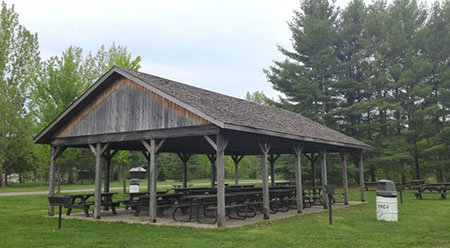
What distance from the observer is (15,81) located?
29766mm

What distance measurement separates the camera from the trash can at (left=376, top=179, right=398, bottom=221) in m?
10.2

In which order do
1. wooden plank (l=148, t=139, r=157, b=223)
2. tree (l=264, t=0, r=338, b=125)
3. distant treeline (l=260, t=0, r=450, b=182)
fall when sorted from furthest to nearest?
tree (l=264, t=0, r=338, b=125), distant treeline (l=260, t=0, r=450, b=182), wooden plank (l=148, t=139, r=157, b=223)

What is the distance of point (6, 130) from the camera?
2905 centimetres

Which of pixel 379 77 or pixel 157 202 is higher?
pixel 379 77

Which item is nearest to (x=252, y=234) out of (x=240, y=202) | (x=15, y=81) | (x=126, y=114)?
(x=240, y=202)

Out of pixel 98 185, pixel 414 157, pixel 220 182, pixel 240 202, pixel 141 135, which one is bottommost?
pixel 240 202

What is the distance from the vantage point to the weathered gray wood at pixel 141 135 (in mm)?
9743

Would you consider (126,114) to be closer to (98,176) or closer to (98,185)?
(98,176)

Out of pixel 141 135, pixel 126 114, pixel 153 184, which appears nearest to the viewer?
pixel 153 184

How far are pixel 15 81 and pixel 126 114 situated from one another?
75.6 feet

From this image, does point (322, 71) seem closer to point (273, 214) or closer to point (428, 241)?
point (273, 214)

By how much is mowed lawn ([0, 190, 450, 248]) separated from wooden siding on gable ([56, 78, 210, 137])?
2.82 m

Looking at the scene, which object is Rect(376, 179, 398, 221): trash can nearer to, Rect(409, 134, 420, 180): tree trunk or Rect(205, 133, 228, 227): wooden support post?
Rect(205, 133, 228, 227): wooden support post

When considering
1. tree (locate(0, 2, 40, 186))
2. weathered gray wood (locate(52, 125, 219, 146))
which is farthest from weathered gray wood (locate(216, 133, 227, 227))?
tree (locate(0, 2, 40, 186))
